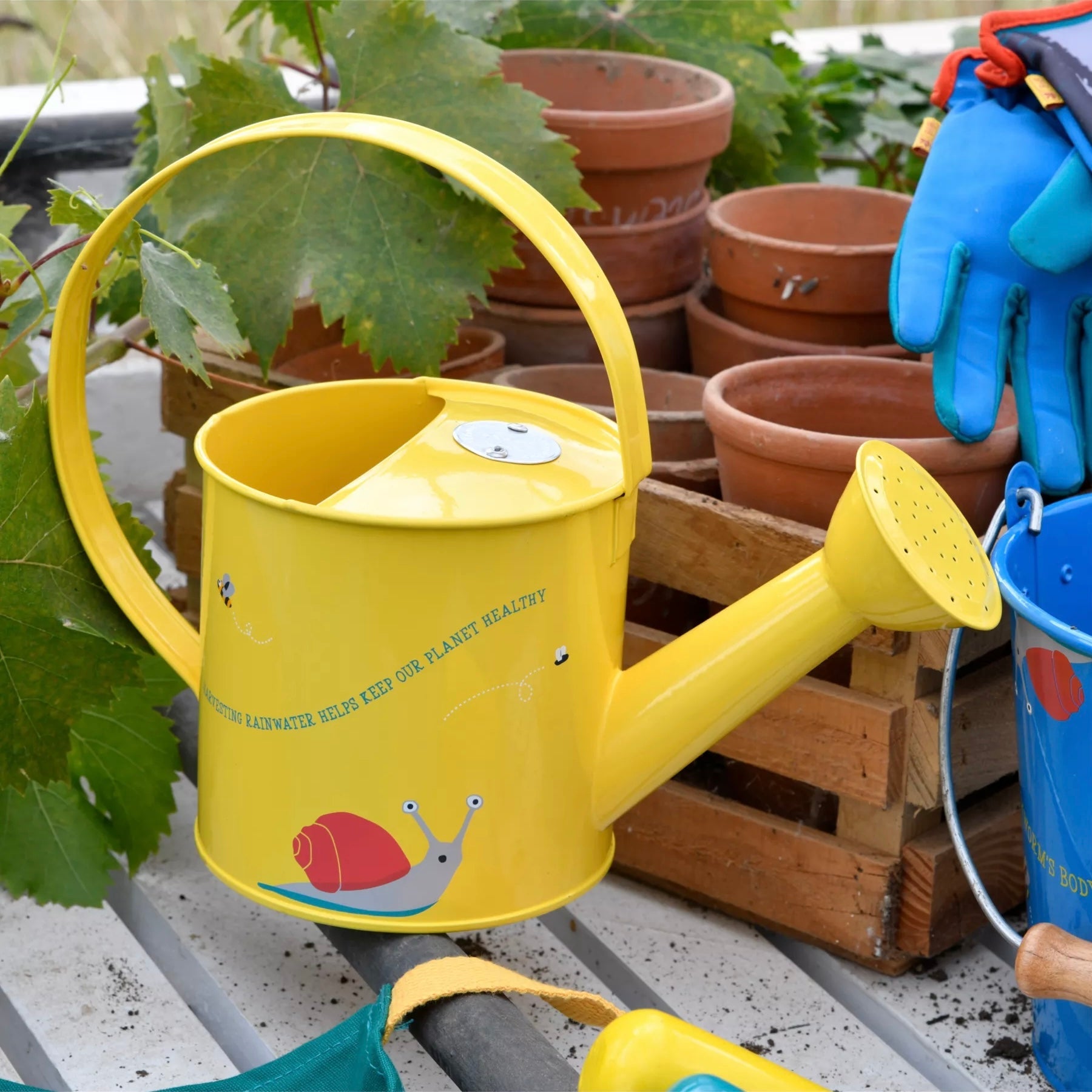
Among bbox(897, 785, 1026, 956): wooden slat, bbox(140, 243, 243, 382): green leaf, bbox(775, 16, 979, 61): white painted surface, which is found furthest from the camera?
bbox(775, 16, 979, 61): white painted surface

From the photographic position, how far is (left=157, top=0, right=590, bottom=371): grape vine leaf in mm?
897

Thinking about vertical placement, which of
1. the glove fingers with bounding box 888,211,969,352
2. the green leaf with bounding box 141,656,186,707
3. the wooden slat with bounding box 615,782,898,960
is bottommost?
the wooden slat with bounding box 615,782,898,960

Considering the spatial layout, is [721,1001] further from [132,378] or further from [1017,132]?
[132,378]

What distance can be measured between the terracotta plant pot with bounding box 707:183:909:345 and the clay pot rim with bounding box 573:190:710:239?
35mm

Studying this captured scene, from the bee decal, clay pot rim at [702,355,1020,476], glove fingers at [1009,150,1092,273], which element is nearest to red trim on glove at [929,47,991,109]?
glove fingers at [1009,150,1092,273]

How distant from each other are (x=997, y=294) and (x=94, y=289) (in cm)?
51

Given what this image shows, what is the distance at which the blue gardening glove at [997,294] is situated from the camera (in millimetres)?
813

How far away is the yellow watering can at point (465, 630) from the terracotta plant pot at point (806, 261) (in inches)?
12.3

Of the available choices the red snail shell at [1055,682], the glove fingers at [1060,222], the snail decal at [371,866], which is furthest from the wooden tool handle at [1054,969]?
the glove fingers at [1060,222]

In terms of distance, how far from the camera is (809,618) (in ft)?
2.17

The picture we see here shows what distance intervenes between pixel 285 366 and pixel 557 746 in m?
0.49

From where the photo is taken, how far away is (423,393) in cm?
81

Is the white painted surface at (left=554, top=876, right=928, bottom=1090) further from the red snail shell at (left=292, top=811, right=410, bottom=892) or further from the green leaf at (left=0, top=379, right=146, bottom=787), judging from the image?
the green leaf at (left=0, top=379, right=146, bottom=787)

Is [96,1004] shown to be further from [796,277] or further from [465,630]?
[796,277]
